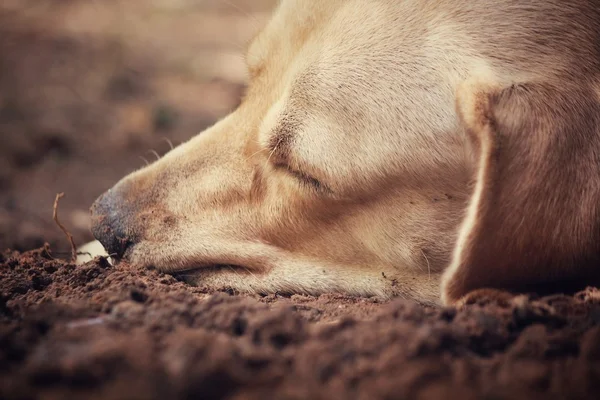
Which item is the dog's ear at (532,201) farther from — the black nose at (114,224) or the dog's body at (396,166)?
the black nose at (114,224)

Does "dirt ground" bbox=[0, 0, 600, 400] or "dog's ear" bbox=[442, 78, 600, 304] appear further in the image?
"dog's ear" bbox=[442, 78, 600, 304]

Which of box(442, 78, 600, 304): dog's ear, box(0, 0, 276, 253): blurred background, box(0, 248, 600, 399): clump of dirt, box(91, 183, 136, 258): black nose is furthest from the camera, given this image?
box(0, 0, 276, 253): blurred background

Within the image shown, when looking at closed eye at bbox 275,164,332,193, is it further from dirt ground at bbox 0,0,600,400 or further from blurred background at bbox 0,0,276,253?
blurred background at bbox 0,0,276,253

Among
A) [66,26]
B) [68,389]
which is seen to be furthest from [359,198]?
[66,26]

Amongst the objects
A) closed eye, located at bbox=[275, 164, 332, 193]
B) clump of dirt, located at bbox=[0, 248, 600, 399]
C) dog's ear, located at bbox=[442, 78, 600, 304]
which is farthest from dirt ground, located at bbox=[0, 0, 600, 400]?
closed eye, located at bbox=[275, 164, 332, 193]

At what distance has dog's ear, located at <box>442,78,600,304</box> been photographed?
2.02 m

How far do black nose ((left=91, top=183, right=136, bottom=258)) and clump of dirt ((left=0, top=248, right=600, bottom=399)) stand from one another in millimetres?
518

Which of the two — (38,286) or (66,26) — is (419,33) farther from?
(66,26)

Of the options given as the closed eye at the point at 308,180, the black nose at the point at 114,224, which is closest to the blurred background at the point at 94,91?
the black nose at the point at 114,224

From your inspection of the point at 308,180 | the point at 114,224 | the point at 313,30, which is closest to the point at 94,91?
the point at 114,224

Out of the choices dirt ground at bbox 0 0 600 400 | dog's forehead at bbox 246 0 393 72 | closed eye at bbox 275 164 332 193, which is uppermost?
dog's forehead at bbox 246 0 393 72

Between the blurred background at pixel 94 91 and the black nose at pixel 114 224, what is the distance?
0.82 metres

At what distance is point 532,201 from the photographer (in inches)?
79.3

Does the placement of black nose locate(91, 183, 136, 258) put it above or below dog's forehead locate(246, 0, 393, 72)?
below
